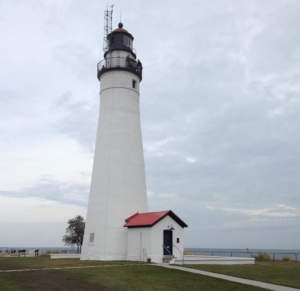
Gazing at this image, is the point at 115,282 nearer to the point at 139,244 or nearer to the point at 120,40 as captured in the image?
the point at 139,244

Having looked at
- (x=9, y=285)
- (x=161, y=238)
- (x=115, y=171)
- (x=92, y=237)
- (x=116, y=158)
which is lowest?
(x=9, y=285)

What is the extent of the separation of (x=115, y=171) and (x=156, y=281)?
44.8ft

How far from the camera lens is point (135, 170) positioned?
91.7 feet

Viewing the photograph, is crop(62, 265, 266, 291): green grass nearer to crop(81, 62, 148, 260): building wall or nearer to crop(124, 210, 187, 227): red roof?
crop(124, 210, 187, 227): red roof

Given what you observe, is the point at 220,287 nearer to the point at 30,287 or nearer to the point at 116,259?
the point at 30,287

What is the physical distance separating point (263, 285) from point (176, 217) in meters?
11.9

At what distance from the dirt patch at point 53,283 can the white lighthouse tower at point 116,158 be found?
10.1 m

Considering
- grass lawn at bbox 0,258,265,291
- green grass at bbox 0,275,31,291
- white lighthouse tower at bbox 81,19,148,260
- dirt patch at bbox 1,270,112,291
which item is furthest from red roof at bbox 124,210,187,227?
green grass at bbox 0,275,31,291

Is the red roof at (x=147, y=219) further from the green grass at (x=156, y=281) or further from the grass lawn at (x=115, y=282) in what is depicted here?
the grass lawn at (x=115, y=282)

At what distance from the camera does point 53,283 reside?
13.4m

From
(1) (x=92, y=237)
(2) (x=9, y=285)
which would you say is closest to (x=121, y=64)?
(1) (x=92, y=237)

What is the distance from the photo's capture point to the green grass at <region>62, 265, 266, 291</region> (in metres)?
13.1

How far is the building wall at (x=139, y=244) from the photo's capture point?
24.0 m

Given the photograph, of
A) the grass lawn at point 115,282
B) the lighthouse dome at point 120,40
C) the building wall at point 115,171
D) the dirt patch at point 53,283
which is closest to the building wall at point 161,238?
the building wall at point 115,171
